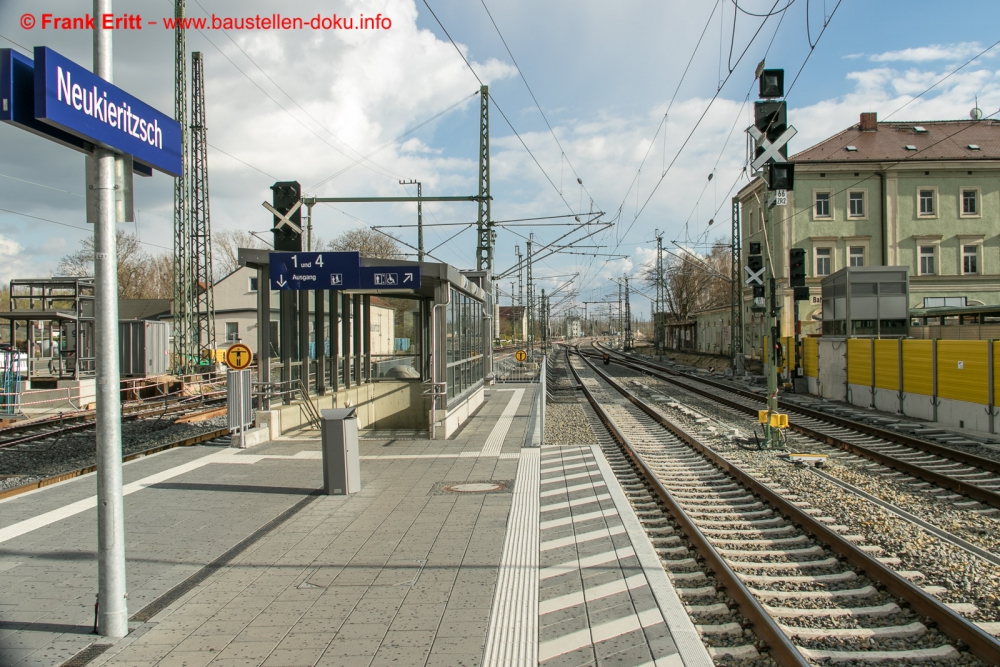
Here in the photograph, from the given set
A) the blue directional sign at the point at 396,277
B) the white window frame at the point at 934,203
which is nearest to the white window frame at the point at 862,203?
the white window frame at the point at 934,203

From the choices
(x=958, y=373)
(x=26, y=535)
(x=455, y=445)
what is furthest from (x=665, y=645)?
(x=958, y=373)

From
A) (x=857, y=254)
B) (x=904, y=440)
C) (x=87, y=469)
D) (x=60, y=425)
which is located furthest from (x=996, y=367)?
Answer: (x=857, y=254)

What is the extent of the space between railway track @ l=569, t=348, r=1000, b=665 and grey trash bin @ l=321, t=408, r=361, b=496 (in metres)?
3.46

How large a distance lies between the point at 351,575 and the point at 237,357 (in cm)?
778

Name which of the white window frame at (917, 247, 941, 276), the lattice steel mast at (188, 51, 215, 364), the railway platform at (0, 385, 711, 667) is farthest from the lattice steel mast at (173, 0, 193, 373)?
the white window frame at (917, 247, 941, 276)

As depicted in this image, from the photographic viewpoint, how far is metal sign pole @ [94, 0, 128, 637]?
4.23 m

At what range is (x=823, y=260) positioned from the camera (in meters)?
42.7

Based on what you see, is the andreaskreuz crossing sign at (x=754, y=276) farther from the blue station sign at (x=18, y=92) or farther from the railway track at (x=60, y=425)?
the blue station sign at (x=18, y=92)

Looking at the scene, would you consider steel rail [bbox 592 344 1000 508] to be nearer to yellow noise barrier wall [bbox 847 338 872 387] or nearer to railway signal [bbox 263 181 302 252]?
yellow noise barrier wall [bbox 847 338 872 387]

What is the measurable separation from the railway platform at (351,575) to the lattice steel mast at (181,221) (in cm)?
1998

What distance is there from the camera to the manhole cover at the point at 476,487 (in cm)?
859

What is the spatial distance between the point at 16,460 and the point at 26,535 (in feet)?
22.6

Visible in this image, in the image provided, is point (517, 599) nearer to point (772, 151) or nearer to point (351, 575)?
point (351, 575)

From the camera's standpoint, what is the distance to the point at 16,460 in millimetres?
12289
